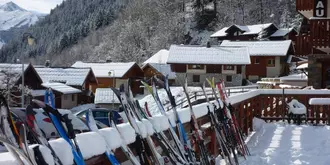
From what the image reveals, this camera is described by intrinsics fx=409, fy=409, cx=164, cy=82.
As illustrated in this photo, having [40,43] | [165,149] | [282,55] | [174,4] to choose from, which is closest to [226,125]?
[165,149]

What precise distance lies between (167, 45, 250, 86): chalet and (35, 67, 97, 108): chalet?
8.41 metres

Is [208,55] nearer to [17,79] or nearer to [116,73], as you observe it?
[116,73]

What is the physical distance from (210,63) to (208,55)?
131 cm

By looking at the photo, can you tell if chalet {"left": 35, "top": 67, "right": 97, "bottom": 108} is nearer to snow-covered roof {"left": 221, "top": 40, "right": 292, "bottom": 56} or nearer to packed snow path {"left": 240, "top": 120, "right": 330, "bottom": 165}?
snow-covered roof {"left": 221, "top": 40, "right": 292, "bottom": 56}

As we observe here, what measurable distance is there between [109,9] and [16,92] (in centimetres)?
7851

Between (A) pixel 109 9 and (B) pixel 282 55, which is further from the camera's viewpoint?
(A) pixel 109 9

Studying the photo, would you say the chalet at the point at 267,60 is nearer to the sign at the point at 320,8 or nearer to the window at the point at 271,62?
the window at the point at 271,62

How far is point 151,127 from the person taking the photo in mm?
3562

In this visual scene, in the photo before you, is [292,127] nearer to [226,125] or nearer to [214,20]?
[226,125]

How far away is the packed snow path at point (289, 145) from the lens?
6.00 m

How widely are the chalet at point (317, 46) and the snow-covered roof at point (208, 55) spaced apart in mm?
24909

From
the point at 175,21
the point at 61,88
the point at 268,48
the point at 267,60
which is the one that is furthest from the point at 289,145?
the point at 175,21

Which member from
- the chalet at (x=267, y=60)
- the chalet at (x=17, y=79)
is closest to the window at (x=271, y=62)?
the chalet at (x=267, y=60)

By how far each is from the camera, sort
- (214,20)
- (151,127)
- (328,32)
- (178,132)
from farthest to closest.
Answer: (214,20)
(328,32)
(178,132)
(151,127)
